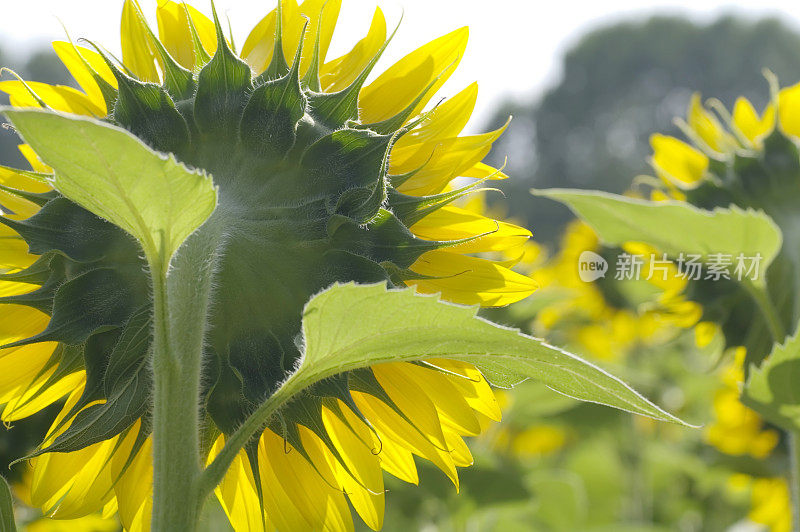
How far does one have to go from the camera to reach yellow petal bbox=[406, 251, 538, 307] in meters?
0.73

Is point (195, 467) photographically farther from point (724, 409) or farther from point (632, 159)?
point (632, 159)

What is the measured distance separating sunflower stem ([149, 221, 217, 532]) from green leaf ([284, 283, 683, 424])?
6cm

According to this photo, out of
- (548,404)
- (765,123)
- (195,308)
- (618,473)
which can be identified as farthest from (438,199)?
(618,473)

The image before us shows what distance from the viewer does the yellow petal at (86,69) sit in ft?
2.53

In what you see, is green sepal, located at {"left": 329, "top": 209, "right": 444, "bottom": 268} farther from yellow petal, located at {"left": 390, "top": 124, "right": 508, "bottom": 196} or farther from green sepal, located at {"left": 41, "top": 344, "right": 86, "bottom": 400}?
green sepal, located at {"left": 41, "top": 344, "right": 86, "bottom": 400}

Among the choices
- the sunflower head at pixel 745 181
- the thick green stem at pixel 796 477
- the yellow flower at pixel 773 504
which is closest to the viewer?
the thick green stem at pixel 796 477

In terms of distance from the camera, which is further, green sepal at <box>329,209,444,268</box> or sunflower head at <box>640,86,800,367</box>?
sunflower head at <box>640,86,800,367</box>

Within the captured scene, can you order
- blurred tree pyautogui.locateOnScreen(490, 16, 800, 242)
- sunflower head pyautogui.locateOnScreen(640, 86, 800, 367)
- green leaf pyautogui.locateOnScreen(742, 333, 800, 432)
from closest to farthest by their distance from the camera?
1. green leaf pyautogui.locateOnScreen(742, 333, 800, 432)
2. sunflower head pyautogui.locateOnScreen(640, 86, 800, 367)
3. blurred tree pyautogui.locateOnScreen(490, 16, 800, 242)

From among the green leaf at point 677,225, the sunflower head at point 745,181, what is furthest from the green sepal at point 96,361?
the sunflower head at point 745,181

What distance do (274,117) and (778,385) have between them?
66cm

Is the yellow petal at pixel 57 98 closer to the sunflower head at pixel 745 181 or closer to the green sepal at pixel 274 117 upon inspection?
the green sepal at pixel 274 117

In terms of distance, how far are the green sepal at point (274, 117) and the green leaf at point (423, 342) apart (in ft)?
0.59

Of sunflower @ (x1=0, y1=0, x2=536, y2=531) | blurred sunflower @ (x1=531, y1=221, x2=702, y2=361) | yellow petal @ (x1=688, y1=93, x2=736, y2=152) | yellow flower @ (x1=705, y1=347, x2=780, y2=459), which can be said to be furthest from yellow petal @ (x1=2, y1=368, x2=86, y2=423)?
blurred sunflower @ (x1=531, y1=221, x2=702, y2=361)

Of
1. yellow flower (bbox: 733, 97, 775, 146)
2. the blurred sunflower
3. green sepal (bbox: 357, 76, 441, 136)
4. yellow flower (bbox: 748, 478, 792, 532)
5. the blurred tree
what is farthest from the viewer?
the blurred tree
